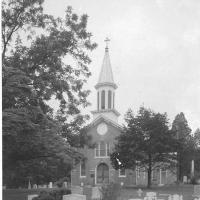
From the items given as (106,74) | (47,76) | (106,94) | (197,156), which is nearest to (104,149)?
(106,94)

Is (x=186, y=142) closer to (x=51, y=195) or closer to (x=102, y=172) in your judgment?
(x=102, y=172)

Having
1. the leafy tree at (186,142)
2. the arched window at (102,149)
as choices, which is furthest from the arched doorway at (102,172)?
the leafy tree at (186,142)

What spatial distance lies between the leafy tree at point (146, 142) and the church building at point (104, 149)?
11.8m

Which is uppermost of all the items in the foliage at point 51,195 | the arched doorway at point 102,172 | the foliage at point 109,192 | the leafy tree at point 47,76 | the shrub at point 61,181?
the leafy tree at point 47,76

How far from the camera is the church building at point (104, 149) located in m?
50.8

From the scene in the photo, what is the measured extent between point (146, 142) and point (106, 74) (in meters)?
23.8

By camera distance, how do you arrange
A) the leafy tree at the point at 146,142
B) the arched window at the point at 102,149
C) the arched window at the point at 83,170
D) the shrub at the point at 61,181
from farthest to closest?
the arched window at the point at 83,170, the shrub at the point at 61,181, the arched window at the point at 102,149, the leafy tree at the point at 146,142

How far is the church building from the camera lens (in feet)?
167

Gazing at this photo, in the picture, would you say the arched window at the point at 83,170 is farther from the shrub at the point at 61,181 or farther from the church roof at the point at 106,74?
the church roof at the point at 106,74

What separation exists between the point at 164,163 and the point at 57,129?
22.6m

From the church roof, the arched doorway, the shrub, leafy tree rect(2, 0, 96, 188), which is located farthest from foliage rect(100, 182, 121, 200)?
the church roof

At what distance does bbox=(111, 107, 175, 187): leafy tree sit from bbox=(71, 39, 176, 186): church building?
1182cm

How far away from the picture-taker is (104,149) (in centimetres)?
5422

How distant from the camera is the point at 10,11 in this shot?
80.3ft
